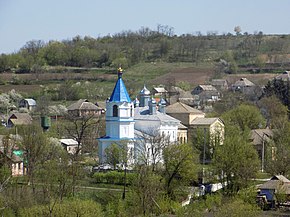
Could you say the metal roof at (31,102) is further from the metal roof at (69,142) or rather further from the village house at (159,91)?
the metal roof at (69,142)

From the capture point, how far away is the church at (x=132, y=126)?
33281 millimetres

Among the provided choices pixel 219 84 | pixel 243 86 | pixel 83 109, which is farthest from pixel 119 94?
pixel 219 84

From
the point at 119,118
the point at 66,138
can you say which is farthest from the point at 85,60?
the point at 119,118

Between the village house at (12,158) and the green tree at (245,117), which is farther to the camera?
the green tree at (245,117)

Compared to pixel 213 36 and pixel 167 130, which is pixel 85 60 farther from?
pixel 167 130

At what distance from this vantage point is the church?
3328 cm

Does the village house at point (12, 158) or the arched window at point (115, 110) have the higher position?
the arched window at point (115, 110)

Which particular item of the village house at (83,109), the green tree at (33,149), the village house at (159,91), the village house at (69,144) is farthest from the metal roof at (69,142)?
the village house at (159,91)

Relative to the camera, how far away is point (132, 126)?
114ft

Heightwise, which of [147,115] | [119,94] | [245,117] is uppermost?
[119,94]

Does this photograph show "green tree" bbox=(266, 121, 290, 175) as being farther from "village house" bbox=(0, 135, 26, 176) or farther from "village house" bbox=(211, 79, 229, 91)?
"village house" bbox=(211, 79, 229, 91)

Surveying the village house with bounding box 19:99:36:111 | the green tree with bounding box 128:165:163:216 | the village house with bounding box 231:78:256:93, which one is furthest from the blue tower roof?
the village house with bounding box 231:78:256:93

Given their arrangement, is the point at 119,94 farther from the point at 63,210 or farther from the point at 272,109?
the point at 272,109

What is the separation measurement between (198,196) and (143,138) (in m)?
6.74
